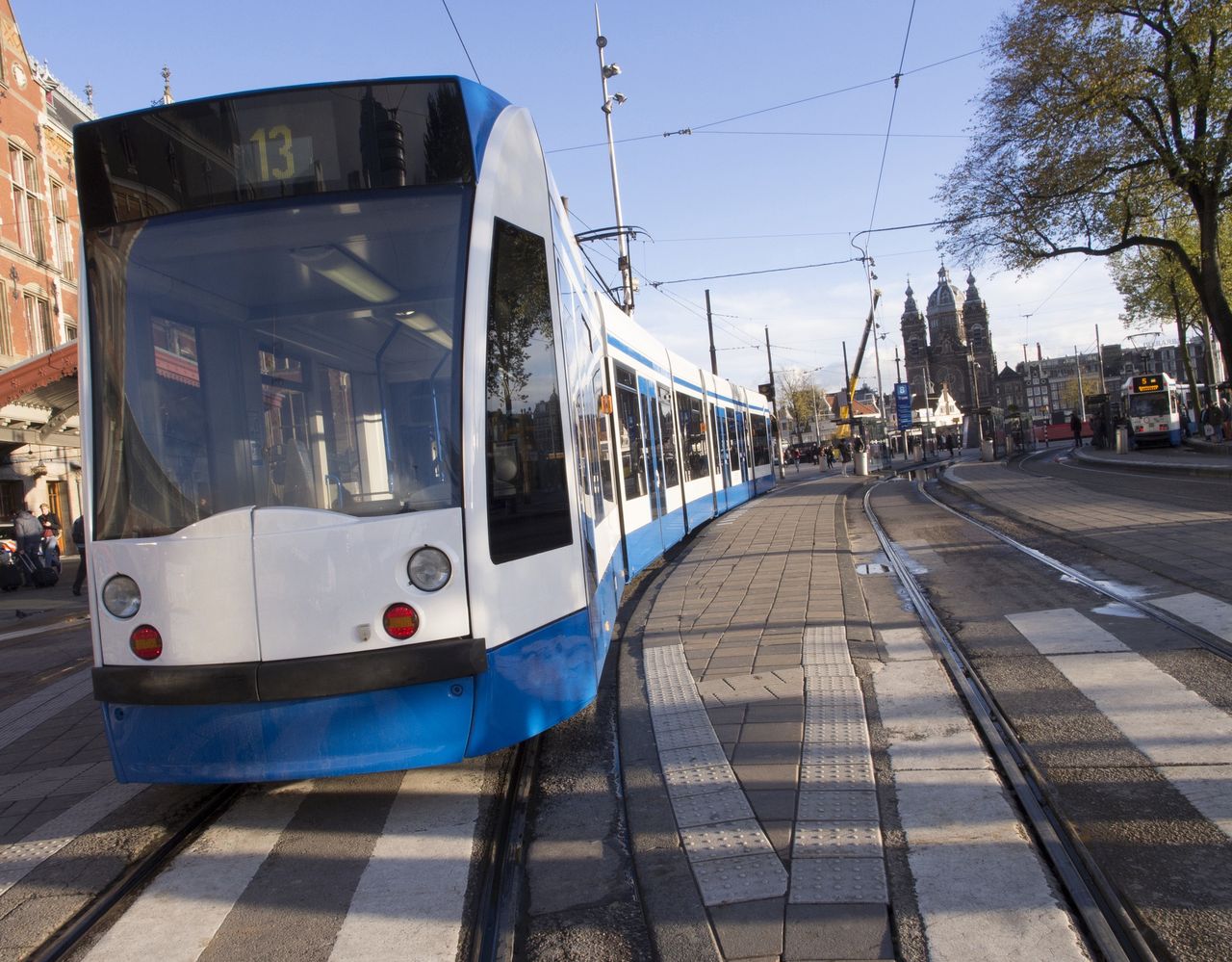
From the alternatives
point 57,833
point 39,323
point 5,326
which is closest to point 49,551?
point 5,326

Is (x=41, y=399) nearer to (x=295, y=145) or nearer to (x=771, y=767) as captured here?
(x=295, y=145)

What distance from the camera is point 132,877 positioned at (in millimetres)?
3869

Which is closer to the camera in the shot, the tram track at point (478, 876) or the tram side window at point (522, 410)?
the tram track at point (478, 876)

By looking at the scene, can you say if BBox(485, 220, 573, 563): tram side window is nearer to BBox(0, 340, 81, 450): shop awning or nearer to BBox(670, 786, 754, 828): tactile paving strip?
BBox(670, 786, 754, 828): tactile paving strip

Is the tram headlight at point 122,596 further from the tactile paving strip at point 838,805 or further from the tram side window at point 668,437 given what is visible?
the tram side window at point 668,437

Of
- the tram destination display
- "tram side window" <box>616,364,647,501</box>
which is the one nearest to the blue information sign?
"tram side window" <box>616,364,647,501</box>

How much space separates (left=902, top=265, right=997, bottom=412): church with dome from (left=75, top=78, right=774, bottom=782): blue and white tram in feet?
390

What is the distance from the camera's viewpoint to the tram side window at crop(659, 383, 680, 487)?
13.3 meters

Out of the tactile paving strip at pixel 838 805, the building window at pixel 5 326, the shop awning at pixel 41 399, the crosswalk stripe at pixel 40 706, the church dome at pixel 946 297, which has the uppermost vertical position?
the church dome at pixel 946 297

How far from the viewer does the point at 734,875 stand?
353 cm

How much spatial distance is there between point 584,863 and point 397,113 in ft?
10.4

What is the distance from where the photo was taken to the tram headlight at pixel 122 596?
423 cm

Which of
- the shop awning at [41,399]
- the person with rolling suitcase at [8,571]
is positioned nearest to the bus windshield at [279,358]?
the shop awning at [41,399]

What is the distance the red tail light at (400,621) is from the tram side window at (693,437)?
11157 millimetres
